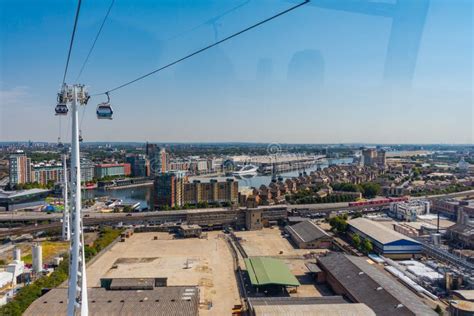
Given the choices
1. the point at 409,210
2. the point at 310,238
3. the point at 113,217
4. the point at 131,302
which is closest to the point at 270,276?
the point at 131,302

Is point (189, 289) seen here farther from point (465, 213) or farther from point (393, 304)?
point (465, 213)

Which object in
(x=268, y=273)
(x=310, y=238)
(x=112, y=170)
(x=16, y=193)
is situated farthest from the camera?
(x=112, y=170)

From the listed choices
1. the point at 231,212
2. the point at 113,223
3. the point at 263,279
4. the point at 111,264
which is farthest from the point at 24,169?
the point at 263,279

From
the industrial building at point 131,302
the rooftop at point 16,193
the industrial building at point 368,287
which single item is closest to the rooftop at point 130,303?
the industrial building at point 131,302

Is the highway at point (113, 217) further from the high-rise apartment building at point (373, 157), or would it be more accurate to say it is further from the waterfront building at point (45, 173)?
the high-rise apartment building at point (373, 157)

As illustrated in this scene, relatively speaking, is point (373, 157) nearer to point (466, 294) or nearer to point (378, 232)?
point (378, 232)
